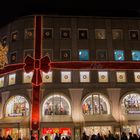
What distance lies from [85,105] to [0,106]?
10.6m

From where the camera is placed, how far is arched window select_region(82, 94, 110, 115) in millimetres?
34812

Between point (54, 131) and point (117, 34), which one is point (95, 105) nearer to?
point (54, 131)

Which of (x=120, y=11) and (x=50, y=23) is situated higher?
(x=120, y=11)

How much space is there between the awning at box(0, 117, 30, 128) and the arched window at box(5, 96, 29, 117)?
614 mm

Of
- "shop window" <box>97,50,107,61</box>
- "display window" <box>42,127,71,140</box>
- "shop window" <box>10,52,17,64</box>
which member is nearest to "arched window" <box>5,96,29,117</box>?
"display window" <box>42,127,71,140</box>

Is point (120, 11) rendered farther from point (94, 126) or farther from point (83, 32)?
point (94, 126)

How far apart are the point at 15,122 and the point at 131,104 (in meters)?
14.0

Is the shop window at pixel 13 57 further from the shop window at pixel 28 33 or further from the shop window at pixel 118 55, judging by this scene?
the shop window at pixel 118 55

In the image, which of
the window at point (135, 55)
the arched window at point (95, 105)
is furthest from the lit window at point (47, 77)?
the window at point (135, 55)

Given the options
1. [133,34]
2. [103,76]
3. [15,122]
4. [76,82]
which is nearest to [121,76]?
[103,76]

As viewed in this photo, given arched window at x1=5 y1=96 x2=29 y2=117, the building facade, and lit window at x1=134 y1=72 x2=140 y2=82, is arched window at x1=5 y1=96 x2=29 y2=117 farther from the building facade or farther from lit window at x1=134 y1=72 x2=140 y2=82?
lit window at x1=134 y1=72 x2=140 y2=82

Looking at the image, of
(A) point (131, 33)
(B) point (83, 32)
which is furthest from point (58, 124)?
(A) point (131, 33)

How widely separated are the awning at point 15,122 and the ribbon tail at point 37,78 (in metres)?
4.29

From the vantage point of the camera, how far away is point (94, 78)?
3591cm
